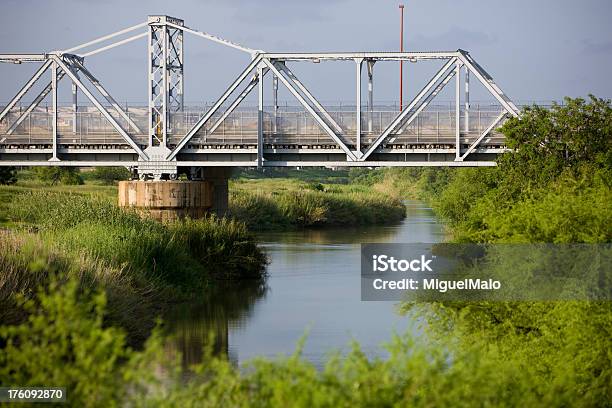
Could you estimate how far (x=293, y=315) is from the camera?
33719 mm

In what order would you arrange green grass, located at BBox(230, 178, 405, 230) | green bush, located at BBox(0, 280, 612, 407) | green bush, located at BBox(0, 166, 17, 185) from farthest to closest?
green bush, located at BBox(0, 166, 17, 185) → green grass, located at BBox(230, 178, 405, 230) → green bush, located at BBox(0, 280, 612, 407)

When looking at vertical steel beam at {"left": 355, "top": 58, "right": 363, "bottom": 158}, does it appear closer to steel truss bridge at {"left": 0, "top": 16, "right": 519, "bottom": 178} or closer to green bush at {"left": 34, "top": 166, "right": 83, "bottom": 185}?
steel truss bridge at {"left": 0, "top": 16, "right": 519, "bottom": 178}

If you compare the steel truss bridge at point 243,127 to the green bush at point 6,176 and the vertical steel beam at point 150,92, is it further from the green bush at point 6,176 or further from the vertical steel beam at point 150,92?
the green bush at point 6,176

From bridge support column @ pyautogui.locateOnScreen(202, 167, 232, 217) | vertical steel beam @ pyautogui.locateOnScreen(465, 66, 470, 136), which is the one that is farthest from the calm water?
vertical steel beam @ pyautogui.locateOnScreen(465, 66, 470, 136)

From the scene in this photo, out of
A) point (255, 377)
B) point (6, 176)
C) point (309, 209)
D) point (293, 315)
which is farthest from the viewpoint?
point (309, 209)

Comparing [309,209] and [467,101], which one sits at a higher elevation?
[467,101]

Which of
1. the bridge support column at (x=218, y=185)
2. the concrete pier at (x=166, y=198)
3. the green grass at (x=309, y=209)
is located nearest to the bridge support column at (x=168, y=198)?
the concrete pier at (x=166, y=198)

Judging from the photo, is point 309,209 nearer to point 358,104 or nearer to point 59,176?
point 59,176

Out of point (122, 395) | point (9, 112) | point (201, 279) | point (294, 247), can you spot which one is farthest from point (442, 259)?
point (122, 395)

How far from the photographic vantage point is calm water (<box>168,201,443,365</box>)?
2820 centimetres

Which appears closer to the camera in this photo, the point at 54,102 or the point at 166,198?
the point at 166,198

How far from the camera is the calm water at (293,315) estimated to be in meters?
28.2

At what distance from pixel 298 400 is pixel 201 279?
25.9 meters

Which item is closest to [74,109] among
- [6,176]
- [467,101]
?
[467,101]
